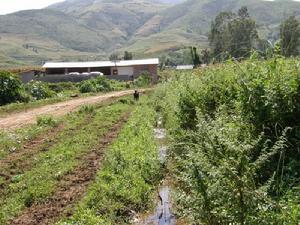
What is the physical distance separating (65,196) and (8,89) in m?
25.3

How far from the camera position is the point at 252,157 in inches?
337

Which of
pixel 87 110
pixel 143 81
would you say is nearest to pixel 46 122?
pixel 87 110

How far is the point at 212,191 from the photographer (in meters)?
7.33

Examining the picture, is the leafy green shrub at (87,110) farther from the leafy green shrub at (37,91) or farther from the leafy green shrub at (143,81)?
the leafy green shrub at (143,81)

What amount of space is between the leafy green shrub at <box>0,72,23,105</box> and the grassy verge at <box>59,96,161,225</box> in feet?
65.3

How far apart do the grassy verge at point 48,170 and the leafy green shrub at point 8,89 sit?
14374 mm

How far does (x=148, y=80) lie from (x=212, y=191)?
182 feet

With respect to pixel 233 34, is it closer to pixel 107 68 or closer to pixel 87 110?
pixel 107 68

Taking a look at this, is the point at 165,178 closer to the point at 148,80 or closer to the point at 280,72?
the point at 280,72

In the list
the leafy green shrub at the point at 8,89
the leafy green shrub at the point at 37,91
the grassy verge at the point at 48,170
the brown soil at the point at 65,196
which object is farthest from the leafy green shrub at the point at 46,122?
the leafy green shrub at the point at 37,91

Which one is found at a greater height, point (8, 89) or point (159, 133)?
point (8, 89)

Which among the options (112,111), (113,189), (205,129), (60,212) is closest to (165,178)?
(113,189)

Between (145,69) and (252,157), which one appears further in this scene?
(145,69)

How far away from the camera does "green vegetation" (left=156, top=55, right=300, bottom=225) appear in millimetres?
7047
